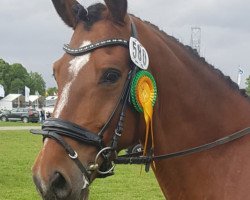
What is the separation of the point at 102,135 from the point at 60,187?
0.46 metres

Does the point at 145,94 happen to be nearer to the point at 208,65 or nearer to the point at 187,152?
the point at 187,152

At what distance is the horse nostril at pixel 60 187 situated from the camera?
2857mm

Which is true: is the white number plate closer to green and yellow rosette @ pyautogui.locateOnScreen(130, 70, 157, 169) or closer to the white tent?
green and yellow rosette @ pyautogui.locateOnScreen(130, 70, 157, 169)

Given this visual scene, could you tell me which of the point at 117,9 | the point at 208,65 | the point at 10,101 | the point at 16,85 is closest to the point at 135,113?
the point at 117,9

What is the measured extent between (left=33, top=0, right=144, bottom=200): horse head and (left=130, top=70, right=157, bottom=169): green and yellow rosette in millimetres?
56

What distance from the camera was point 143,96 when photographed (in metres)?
3.34

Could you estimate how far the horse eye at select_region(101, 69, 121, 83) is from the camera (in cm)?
314

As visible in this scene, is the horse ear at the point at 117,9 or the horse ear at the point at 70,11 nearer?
the horse ear at the point at 117,9

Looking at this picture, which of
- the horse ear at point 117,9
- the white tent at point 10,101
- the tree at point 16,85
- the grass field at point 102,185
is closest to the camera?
the horse ear at point 117,9

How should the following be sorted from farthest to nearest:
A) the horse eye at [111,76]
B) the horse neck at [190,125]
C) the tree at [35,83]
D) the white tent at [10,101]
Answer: the tree at [35,83]
the white tent at [10,101]
the horse neck at [190,125]
the horse eye at [111,76]

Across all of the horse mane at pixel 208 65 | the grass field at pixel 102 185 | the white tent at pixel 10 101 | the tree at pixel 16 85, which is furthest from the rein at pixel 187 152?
the tree at pixel 16 85

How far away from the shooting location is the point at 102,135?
10.2 feet

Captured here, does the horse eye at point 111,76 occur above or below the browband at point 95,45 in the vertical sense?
below

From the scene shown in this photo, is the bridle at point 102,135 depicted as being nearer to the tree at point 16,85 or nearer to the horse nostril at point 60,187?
the horse nostril at point 60,187
